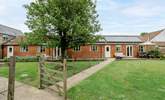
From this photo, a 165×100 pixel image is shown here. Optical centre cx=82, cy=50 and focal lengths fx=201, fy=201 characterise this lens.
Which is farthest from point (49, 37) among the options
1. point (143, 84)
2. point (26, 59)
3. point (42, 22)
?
point (26, 59)

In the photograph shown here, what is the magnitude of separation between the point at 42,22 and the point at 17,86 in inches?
280

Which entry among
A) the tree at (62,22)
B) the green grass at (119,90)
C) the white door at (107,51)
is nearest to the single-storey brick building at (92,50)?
the white door at (107,51)

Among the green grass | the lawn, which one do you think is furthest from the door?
the green grass

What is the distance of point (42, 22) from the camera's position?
16.5 m

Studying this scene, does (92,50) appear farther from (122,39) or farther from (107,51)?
(122,39)

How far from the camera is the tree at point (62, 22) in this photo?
53.6 ft

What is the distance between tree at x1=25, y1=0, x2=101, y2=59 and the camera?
53.6ft

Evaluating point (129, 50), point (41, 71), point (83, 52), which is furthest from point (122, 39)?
point (41, 71)

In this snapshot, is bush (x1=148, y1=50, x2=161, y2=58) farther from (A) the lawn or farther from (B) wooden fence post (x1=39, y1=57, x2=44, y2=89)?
(B) wooden fence post (x1=39, y1=57, x2=44, y2=89)

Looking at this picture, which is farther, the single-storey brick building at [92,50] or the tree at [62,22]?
the single-storey brick building at [92,50]

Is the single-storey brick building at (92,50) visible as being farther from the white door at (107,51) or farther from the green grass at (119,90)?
the green grass at (119,90)

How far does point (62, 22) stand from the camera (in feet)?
53.4

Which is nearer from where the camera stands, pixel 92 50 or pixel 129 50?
pixel 92 50

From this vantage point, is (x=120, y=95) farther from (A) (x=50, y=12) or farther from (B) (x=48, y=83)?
(A) (x=50, y=12)
